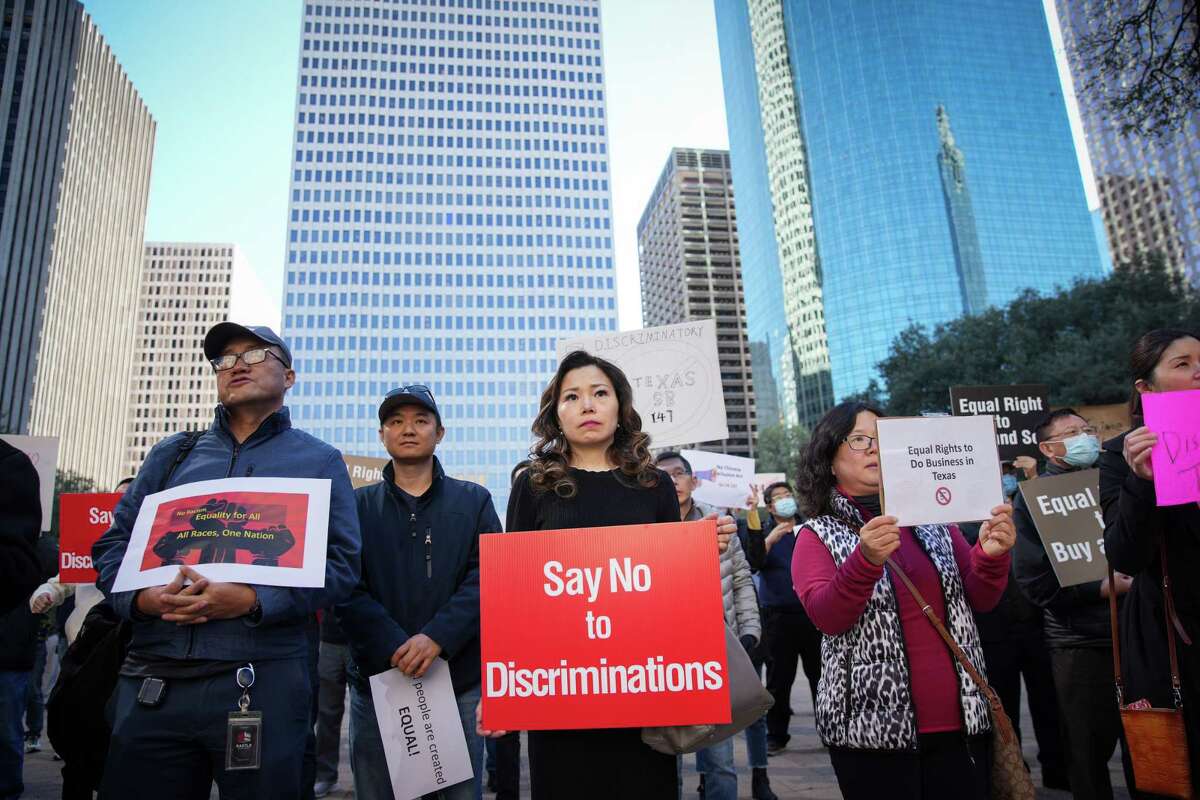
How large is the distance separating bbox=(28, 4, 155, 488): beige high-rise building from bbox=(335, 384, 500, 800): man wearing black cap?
9054 centimetres

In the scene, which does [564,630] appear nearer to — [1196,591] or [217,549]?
[217,549]

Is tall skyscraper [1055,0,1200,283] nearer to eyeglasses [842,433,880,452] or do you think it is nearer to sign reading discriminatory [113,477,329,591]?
eyeglasses [842,433,880,452]

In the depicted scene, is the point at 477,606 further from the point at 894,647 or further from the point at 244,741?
the point at 894,647

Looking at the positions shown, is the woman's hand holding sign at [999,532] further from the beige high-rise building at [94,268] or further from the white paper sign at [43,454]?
the beige high-rise building at [94,268]

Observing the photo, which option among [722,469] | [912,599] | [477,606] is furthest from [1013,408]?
[477,606]

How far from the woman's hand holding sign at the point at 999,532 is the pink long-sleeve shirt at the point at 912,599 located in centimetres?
7

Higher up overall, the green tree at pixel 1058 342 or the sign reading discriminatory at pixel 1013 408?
the green tree at pixel 1058 342

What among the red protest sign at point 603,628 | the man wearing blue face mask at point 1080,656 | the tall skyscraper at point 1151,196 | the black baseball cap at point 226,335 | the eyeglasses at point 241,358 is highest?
the tall skyscraper at point 1151,196

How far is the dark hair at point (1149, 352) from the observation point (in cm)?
280

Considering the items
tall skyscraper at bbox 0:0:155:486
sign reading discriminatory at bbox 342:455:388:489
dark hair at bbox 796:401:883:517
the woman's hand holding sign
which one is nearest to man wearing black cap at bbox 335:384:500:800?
dark hair at bbox 796:401:883:517

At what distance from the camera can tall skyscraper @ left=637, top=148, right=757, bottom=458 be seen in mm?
145250

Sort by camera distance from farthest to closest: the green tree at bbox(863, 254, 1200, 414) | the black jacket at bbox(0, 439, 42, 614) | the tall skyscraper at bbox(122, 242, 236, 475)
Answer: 1. the tall skyscraper at bbox(122, 242, 236, 475)
2. the green tree at bbox(863, 254, 1200, 414)
3. the black jacket at bbox(0, 439, 42, 614)

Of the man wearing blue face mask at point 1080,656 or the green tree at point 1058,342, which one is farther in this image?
the green tree at point 1058,342

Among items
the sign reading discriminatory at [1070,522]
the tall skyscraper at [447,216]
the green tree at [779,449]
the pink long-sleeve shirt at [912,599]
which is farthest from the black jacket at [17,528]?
the tall skyscraper at [447,216]
